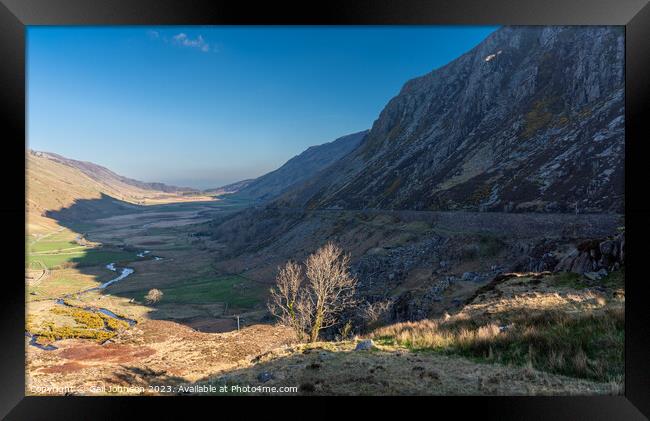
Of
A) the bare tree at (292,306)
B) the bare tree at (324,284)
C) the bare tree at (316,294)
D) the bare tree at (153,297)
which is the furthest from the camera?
the bare tree at (153,297)

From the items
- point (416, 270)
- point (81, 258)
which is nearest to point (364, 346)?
point (416, 270)

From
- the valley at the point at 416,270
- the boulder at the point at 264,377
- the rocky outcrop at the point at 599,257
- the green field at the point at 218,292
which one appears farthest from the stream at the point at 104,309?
the rocky outcrop at the point at 599,257

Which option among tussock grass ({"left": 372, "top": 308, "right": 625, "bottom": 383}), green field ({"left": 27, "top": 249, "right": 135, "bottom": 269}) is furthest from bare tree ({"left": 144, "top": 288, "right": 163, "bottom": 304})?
tussock grass ({"left": 372, "top": 308, "right": 625, "bottom": 383})

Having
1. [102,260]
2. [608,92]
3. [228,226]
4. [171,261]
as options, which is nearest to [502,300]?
[608,92]

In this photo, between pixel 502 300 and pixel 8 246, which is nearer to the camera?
pixel 8 246

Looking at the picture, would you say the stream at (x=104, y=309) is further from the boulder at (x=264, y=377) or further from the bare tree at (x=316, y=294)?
the bare tree at (x=316, y=294)

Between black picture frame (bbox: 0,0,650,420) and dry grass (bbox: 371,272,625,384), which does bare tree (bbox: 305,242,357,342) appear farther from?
black picture frame (bbox: 0,0,650,420)

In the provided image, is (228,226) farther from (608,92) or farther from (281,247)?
(608,92)
